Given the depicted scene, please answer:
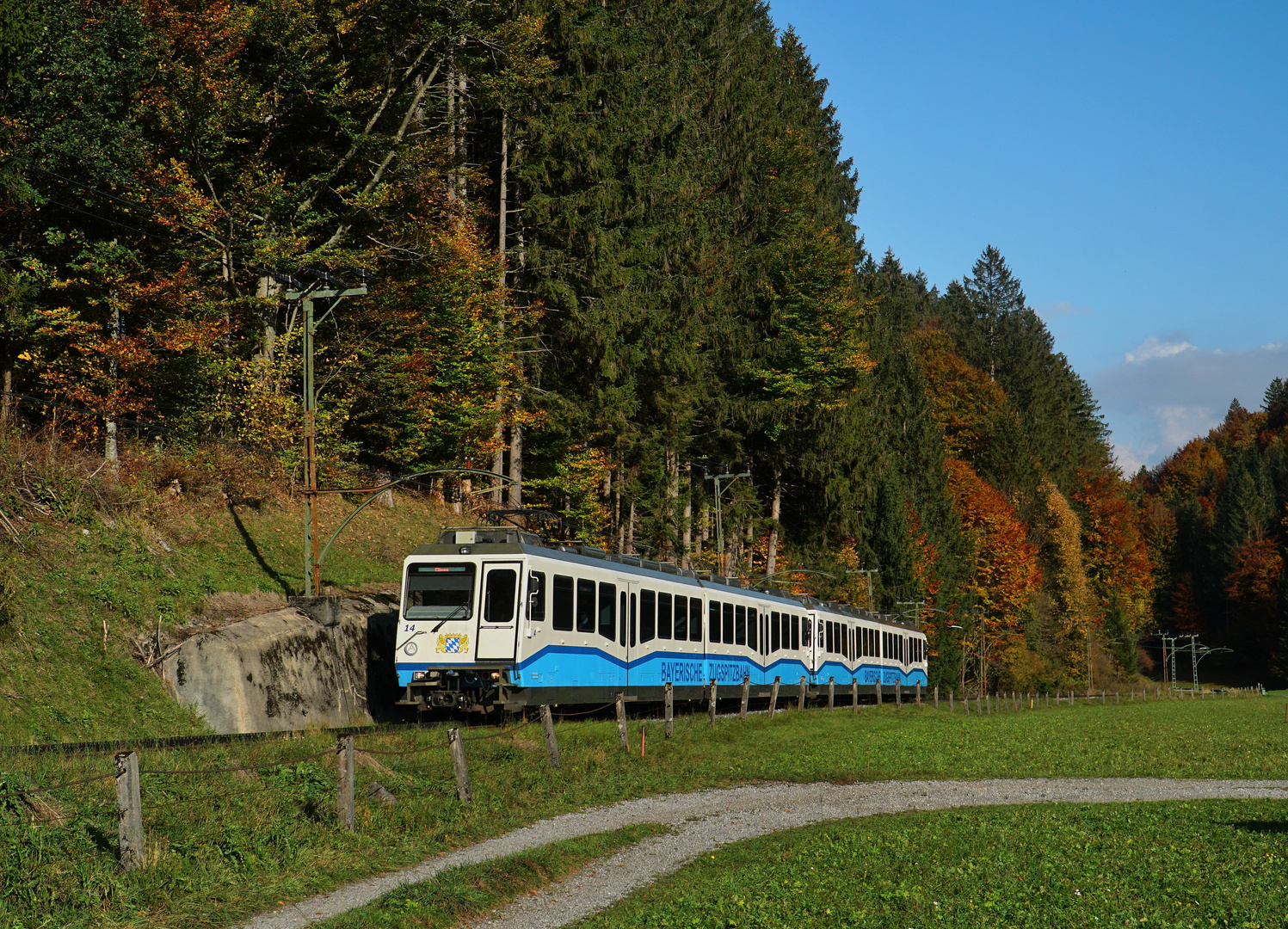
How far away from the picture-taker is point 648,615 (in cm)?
2675

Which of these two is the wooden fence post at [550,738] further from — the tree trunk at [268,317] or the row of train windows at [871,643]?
the row of train windows at [871,643]

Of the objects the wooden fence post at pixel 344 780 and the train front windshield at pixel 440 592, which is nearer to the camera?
the wooden fence post at pixel 344 780

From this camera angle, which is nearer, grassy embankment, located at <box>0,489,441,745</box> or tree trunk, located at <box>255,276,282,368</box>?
grassy embankment, located at <box>0,489,441,745</box>

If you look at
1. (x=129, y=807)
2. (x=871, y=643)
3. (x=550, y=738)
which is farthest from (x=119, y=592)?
(x=871, y=643)

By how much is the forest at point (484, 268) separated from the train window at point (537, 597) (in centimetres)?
802

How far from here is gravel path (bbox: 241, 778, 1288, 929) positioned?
9883 mm

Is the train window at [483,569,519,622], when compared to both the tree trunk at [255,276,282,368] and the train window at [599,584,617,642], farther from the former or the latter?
the tree trunk at [255,276,282,368]

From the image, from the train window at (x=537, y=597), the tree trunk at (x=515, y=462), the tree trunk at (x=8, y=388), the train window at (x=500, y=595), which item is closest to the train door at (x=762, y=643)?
the tree trunk at (x=515, y=462)

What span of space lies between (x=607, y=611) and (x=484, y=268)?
1501cm

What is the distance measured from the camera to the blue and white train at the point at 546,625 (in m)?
21.9

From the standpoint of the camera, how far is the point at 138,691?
19.6m

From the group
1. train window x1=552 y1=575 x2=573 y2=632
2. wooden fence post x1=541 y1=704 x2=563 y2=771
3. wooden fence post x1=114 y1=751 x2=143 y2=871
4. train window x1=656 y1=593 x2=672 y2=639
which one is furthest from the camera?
train window x1=656 y1=593 x2=672 y2=639

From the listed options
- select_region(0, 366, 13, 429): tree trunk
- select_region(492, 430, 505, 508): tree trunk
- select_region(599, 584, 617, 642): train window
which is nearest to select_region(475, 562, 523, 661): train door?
select_region(599, 584, 617, 642): train window

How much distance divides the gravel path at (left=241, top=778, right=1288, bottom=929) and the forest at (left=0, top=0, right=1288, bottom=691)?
15.0 m
